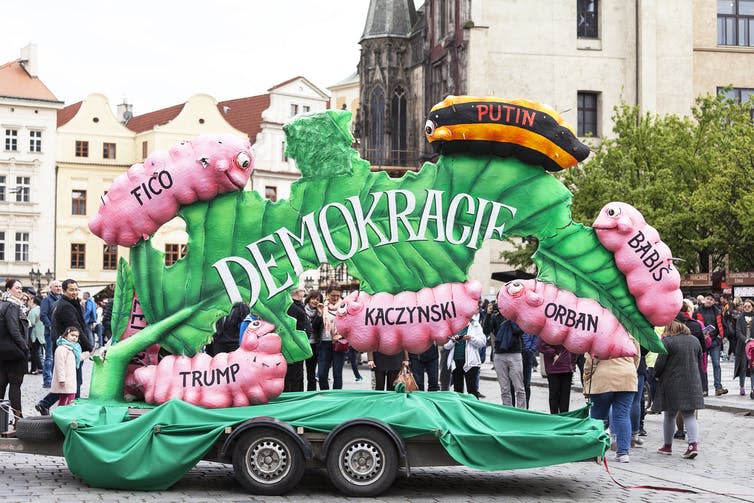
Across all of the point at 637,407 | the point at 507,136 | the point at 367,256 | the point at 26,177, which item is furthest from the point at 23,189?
the point at 507,136

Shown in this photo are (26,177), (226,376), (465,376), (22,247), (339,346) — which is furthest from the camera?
(22,247)

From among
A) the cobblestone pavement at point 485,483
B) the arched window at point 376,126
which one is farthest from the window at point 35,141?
the cobblestone pavement at point 485,483

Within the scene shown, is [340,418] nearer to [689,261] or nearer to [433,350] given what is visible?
[433,350]

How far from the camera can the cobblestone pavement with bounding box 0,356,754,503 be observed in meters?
10.9

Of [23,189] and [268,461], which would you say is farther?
[23,189]

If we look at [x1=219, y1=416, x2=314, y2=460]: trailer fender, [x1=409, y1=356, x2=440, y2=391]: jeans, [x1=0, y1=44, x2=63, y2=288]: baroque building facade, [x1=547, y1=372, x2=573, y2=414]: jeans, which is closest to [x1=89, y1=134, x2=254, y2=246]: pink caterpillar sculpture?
[x1=219, y1=416, x2=314, y2=460]: trailer fender

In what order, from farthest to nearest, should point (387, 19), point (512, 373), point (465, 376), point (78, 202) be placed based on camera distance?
point (78, 202)
point (387, 19)
point (465, 376)
point (512, 373)

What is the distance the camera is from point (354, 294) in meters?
11.9

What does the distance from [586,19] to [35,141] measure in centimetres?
3397

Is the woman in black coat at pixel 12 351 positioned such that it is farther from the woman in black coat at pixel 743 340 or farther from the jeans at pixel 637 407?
the woman in black coat at pixel 743 340

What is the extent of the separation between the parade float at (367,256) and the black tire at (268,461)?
1.70ft

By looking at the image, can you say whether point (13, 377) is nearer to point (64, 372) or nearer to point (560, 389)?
point (64, 372)

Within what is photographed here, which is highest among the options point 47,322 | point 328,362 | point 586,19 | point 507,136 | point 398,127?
point 586,19

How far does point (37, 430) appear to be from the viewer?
11.3 m
